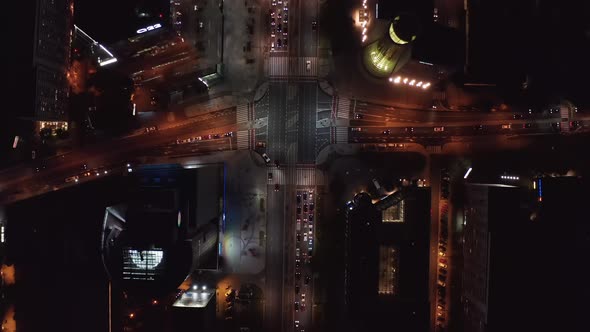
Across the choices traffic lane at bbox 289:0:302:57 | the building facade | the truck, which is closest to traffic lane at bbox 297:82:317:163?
traffic lane at bbox 289:0:302:57

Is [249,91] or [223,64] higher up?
[223,64]

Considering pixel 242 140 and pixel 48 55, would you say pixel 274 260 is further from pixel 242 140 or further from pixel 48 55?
pixel 48 55

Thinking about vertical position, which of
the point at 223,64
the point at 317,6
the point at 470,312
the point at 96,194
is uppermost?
the point at 317,6

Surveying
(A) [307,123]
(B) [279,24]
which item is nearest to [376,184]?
(A) [307,123]

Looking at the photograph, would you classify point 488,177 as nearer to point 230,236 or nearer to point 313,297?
point 313,297

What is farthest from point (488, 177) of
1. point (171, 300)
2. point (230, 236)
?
point (171, 300)

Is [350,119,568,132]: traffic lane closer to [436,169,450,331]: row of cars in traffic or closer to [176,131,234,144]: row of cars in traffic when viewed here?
[436,169,450,331]: row of cars in traffic

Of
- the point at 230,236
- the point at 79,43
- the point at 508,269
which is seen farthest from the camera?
the point at 230,236
